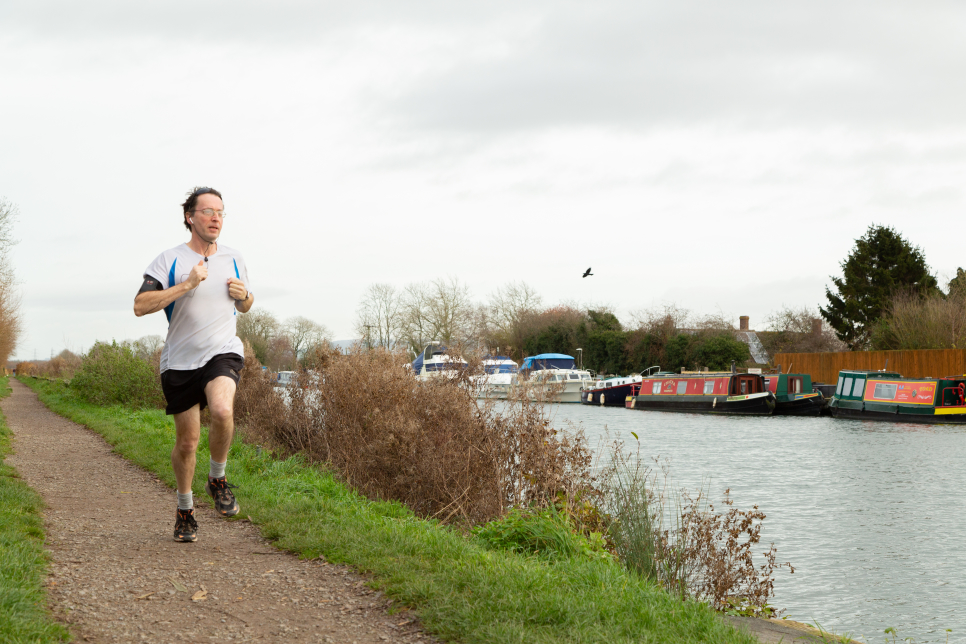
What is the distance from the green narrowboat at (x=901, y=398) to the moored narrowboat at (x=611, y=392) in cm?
1454

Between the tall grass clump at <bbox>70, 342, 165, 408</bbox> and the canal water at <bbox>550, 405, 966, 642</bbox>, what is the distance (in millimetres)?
11318

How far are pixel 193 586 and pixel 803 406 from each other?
130ft

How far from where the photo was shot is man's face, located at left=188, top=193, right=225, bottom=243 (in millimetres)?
4910

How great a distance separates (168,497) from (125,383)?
1488 centimetres

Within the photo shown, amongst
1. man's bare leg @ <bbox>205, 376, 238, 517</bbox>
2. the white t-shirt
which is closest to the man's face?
the white t-shirt

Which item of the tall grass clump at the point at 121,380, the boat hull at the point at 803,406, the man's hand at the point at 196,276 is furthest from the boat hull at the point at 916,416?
the man's hand at the point at 196,276

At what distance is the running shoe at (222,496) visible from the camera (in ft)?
18.0

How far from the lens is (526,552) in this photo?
19.7ft

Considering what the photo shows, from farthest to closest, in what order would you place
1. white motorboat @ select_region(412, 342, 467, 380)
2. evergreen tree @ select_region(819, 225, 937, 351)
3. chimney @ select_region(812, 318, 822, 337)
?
chimney @ select_region(812, 318, 822, 337) < evergreen tree @ select_region(819, 225, 937, 351) < white motorboat @ select_region(412, 342, 467, 380)

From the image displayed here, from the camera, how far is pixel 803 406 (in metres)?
39.7

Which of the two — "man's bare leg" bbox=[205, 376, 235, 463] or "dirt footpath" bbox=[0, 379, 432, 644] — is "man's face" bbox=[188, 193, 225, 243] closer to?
"man's bare leg" bbox=[205, 376, 235, 463]

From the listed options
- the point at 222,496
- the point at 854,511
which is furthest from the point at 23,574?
the point at 854,511

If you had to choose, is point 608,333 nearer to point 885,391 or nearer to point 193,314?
point 885,391

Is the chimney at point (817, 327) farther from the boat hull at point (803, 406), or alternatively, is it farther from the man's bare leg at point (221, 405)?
the man's bare leg at point (221, 405)
